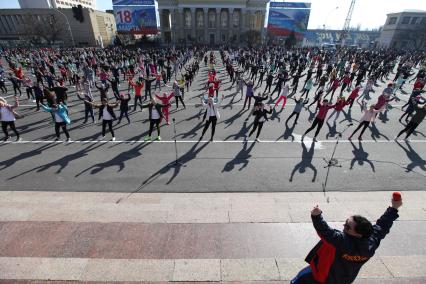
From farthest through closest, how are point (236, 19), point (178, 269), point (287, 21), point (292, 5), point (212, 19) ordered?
1. point (212, 19)
2. point (236, 19)
3. point (287, 21)
4. point (292, 5)
5. point (178, 269)

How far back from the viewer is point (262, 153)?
917cm

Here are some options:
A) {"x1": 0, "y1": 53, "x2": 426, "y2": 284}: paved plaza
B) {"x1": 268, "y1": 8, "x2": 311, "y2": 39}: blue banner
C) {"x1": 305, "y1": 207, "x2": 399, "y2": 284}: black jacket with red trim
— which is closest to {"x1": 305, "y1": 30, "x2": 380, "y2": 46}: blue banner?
{"x1": 268, "y1": 8, "x2": 311, "y2": 39}: blue banner

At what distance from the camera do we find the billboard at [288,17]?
6631 cm

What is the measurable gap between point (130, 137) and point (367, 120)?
10616mm

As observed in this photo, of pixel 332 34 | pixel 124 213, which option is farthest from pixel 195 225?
pixel 332 34

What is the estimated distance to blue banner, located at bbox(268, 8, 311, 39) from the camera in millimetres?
66562

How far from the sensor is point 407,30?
73938mm

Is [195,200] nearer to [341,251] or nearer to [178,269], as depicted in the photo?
[178,269]

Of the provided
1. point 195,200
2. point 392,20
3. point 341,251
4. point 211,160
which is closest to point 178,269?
point 195,200

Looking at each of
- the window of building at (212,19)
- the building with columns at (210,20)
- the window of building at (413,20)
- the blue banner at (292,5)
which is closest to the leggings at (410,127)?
the blue banner at (292,5)

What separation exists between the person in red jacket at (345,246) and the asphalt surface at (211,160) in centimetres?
433

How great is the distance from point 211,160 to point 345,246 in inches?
255

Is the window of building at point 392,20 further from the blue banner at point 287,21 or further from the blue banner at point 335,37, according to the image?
the blue banner at point 287,21

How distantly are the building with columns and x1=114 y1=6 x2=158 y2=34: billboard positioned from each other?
15.2 metres
